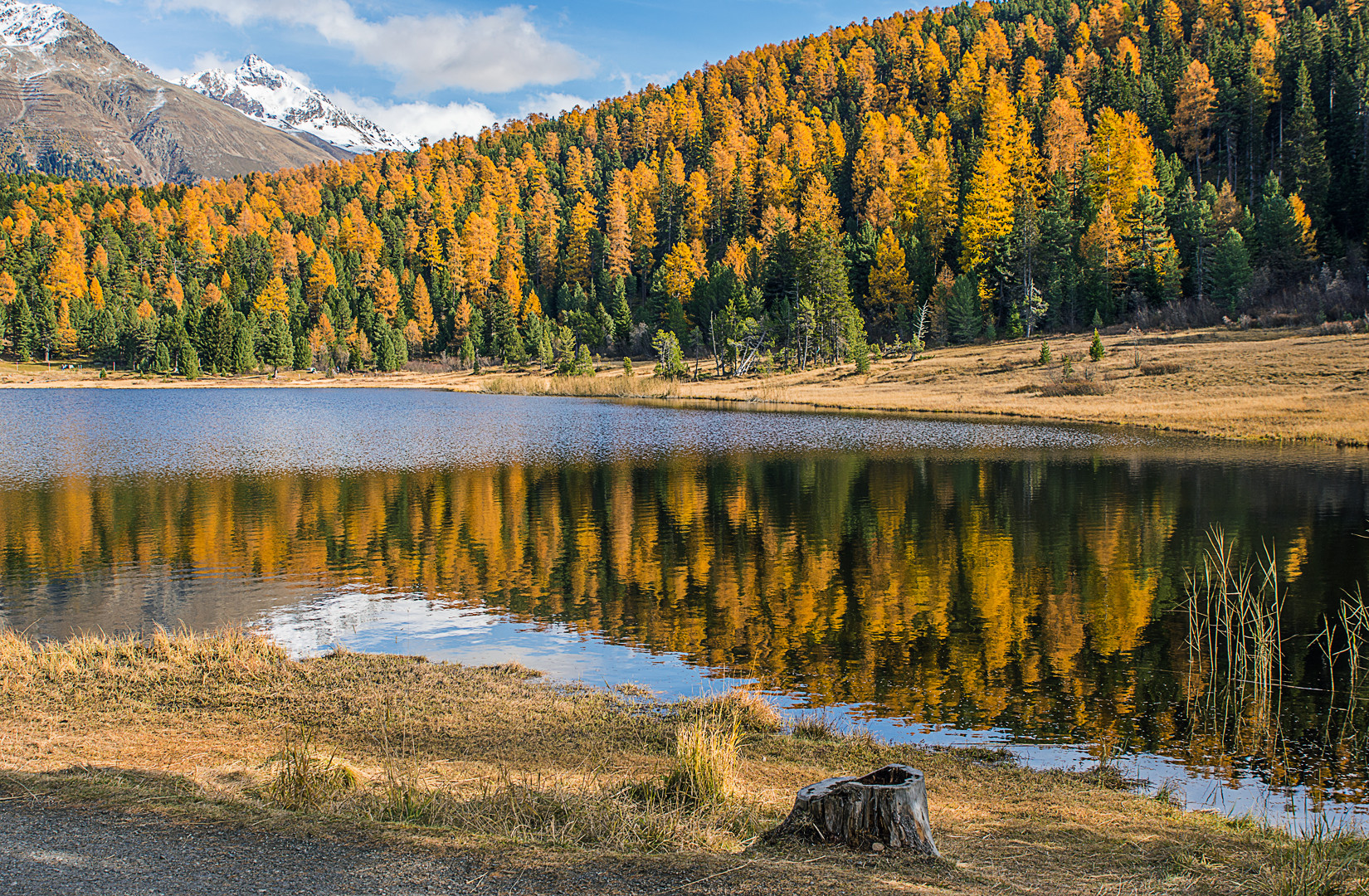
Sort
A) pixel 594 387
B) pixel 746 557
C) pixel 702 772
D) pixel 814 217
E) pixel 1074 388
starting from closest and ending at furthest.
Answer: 1. pixel 702 772
2. pixel 746 557
3. pixel 1074 388
4. pixel 594 387
5. pixel 814 217

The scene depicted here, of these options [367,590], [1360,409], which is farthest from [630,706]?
[1360,409]

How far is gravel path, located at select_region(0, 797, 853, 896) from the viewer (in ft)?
18.0

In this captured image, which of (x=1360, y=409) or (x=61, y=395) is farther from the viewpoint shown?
(x=61, y=395)

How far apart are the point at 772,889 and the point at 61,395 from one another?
3975 inches

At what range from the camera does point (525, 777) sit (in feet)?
25.3

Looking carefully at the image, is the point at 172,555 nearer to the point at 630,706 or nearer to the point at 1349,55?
the point at 630,706

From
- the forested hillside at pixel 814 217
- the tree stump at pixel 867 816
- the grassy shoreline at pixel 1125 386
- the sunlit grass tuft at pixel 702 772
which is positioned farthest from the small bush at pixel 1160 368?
Result: the tree stump at pixel 867 816

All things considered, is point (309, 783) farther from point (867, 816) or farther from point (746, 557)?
point (746, 557)

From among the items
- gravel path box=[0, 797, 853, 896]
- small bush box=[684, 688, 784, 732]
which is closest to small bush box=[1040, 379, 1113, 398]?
small bush box=[684, 688, 784, 732]

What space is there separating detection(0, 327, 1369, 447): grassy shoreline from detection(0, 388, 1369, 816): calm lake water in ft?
22.4

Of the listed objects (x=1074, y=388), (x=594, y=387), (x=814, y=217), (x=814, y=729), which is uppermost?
(x=814, y=217)

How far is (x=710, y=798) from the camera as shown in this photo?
7.41 metres

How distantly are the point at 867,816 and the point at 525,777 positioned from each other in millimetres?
3002

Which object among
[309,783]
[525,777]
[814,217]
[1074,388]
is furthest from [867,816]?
[814,217]
